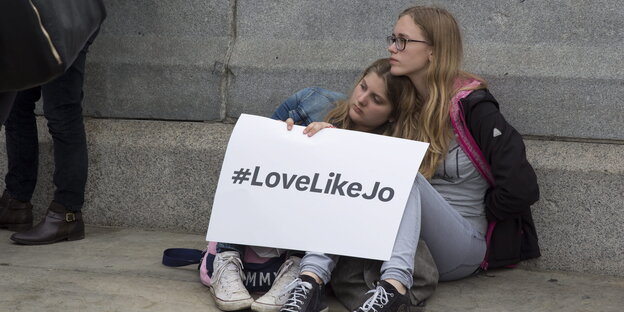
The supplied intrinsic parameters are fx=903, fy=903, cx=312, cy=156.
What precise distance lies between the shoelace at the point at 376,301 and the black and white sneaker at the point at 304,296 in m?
0.15

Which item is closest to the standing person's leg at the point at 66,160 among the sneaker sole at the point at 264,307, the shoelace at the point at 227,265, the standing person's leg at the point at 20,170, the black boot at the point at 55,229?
the black boot at the point at 55,229

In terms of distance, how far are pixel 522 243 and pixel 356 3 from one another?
134 cm

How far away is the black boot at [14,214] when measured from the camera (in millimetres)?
4289

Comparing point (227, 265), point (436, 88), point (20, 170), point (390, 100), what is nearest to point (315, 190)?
point (227, 265)

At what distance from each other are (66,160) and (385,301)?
6.00 feet

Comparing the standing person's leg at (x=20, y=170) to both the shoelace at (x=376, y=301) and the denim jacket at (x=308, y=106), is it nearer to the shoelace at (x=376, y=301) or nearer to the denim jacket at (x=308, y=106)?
the denim jacket at (x=308, y=106)

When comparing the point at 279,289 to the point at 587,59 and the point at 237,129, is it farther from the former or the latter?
the point at 587,59

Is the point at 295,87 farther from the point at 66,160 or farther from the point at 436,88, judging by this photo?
the point at 66,160

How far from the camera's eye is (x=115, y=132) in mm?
4430

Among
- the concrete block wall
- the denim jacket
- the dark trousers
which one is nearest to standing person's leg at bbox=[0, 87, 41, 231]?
the dark trousers

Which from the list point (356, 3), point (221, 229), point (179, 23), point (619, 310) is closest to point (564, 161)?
point (619, 310)

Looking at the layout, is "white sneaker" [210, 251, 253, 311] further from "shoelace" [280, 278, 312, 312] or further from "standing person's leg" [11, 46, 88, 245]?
"standing person's leg" [11, 46, 88, 245]

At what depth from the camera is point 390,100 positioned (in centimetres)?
349

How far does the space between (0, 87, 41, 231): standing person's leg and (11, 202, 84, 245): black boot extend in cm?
25
